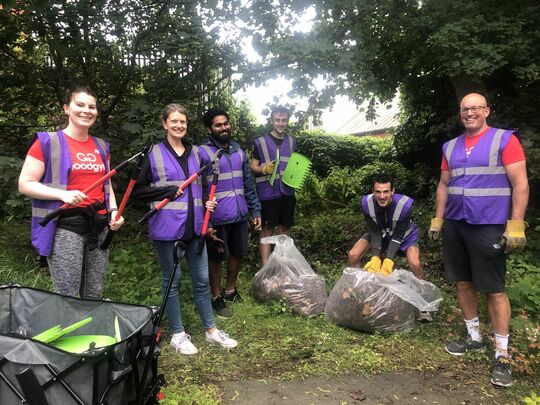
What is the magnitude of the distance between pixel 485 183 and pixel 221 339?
224 centimetres

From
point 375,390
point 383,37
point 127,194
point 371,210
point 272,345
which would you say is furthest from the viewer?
point 383,37

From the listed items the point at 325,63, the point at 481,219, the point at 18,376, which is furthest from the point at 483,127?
the point at 18,376

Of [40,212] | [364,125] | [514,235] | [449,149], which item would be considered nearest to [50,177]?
[40,212]

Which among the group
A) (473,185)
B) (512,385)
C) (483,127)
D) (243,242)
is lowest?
(512,385)

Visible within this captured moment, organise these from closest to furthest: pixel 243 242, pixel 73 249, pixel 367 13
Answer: pixel 73 249, pixel 243 242, pixel 367 13

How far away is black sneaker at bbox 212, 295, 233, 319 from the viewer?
13.3 feet

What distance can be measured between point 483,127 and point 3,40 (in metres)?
4.75

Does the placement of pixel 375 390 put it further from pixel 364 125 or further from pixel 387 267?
pixel 364 125

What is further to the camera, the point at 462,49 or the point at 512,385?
the point at 462,49

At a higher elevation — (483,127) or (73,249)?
(483,127)

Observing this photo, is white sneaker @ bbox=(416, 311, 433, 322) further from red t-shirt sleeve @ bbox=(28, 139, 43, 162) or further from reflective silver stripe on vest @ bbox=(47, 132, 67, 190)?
red t-shirt sleeve @ bbox=(28, 139, 43, 162)

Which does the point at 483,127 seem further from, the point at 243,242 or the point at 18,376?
Answer: the point at 18,376

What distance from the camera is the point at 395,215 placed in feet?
13.4

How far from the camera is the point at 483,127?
3137 mm
